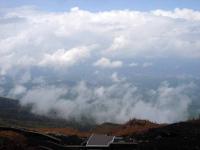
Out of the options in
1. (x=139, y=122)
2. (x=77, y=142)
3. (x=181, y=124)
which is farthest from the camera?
(x=139, y=122)

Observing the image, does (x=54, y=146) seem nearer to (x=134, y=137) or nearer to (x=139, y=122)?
(x=134, y=137)

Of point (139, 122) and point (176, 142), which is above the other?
point (139, 122)

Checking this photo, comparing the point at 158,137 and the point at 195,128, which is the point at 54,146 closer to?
the point at 158,137

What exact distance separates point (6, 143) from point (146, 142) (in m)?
7.75

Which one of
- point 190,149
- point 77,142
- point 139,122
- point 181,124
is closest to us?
point 190,149

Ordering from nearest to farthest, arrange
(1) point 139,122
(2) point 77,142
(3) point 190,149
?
1. (3) point 190,149
2. (2) point 77,142
3. (1) point 139,122

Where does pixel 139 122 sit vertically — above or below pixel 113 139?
above

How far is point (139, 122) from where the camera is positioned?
43281 mm

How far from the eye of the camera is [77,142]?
29.7 meters

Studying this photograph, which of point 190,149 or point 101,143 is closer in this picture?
point 190,149

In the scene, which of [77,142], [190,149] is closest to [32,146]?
[77,142]

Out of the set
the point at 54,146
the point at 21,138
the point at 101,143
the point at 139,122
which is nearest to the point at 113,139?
the point at 101,143

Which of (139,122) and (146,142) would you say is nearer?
(146,142)

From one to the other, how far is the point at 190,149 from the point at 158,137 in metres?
3.85
